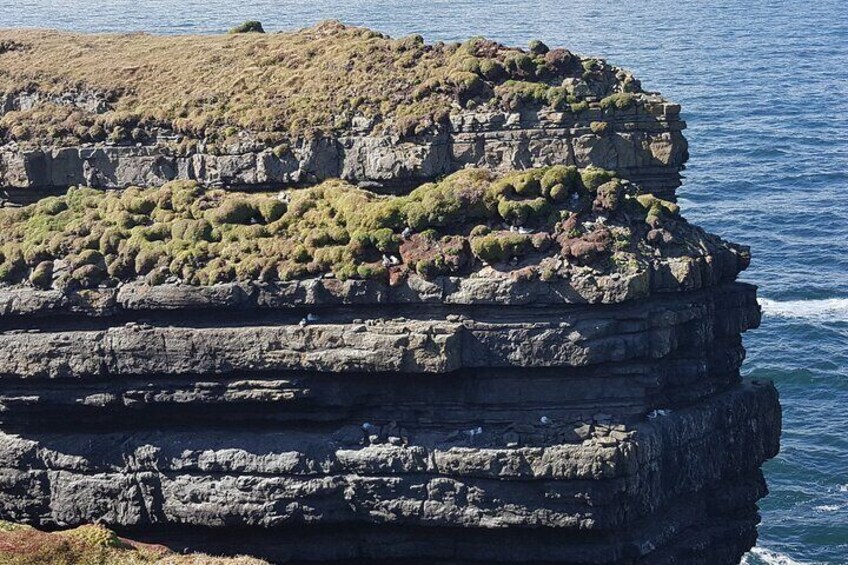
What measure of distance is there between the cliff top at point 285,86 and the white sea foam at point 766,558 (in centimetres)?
2351

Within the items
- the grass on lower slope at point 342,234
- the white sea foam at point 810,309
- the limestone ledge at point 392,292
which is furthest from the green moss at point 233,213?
the white sea foam at point 810,309

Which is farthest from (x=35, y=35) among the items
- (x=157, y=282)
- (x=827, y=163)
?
(x=827, y=163)

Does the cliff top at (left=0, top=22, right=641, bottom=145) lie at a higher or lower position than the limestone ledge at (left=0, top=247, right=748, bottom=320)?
higher

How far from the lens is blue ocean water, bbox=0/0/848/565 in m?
67.9

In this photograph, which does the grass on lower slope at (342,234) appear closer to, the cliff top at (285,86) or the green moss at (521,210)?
the green moss at (521,210)

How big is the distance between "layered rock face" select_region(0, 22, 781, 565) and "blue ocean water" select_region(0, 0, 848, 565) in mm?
17287

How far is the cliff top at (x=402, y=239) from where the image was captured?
155ft

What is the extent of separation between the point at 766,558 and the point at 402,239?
26917 millimetres

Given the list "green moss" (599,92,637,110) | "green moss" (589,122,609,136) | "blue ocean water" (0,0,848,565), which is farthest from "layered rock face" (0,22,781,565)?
"blue ocean water" (0,0,848,565)

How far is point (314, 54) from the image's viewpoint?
6362 cm

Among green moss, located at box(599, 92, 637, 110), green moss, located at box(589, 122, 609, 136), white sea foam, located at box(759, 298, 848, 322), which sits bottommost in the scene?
white sea foam, located at box(759, 298, 848, 322)

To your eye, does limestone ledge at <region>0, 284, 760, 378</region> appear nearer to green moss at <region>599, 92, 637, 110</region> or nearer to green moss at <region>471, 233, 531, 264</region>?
green moss at <region>471, 233, 531, 264</region>

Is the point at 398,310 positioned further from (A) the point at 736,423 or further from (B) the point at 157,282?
(A) the point at 736,423

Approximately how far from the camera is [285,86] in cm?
6094
